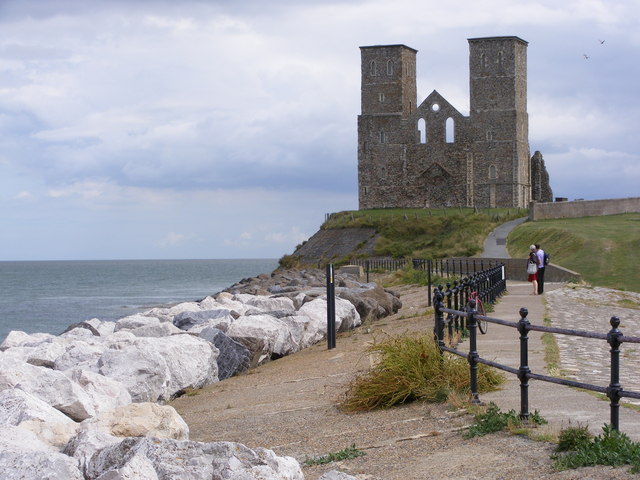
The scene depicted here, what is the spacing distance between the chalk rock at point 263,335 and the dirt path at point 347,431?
137cm

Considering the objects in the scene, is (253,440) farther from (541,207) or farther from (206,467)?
(541,207)

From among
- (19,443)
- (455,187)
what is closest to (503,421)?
(19,443)

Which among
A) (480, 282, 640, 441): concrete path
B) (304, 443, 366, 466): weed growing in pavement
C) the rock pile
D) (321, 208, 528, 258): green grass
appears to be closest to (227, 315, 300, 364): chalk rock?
the rock pile

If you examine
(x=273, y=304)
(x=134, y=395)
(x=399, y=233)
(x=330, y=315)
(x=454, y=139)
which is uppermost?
(x=454, y=139)

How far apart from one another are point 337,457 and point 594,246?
106 feet

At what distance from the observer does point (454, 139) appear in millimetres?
89438

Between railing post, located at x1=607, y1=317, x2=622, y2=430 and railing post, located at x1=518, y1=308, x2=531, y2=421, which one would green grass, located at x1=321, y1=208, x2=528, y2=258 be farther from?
railing post, located at x1=607, y1=317, x2=622, y2=430

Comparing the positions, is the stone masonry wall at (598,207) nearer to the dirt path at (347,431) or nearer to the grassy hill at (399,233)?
the grassy hill at (399,233)

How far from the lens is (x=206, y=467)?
635 centimetres

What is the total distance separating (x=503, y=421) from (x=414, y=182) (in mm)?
83662

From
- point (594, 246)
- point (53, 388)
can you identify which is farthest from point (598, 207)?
point (53, 388)

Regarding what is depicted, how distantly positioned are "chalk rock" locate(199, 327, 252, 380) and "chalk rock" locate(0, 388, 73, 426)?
598cm

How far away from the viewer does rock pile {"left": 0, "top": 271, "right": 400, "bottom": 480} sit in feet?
20.7

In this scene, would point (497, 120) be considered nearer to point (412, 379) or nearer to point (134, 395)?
point (134, 395)
